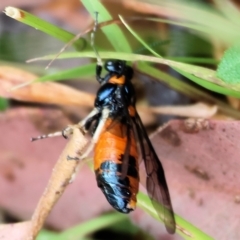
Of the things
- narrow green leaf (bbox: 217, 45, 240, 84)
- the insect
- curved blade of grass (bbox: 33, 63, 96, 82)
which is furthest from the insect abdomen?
narrow green leaf (bbox: 217, 45, 240, 84)

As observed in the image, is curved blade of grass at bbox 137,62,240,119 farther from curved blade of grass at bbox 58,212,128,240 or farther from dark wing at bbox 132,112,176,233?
curved blade of grass at bbox 58,212,128,240

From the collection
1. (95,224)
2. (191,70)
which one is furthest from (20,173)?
(191,70)

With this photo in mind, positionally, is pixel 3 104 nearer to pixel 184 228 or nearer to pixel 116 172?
pixel 116 172

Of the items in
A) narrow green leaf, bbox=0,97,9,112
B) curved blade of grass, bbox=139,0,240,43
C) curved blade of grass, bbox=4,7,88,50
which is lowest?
narrow green leaf, bbox=0,97,9,112

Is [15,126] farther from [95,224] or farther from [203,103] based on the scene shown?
[203,103]

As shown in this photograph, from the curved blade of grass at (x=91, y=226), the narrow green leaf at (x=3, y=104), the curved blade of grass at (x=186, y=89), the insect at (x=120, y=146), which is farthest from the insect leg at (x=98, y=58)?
the curved blade of grass at (x=91, y=226)

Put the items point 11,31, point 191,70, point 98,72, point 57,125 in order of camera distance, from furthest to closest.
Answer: point 11,31, point 57,125, point 98,72, point 191,70

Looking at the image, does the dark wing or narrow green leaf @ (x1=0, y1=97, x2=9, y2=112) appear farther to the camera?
narrow green leaf @ (x1=0, y1=97, x2=9, y2=112)
